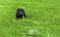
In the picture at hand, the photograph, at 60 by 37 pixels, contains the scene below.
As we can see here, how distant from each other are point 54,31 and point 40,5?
3651 mm

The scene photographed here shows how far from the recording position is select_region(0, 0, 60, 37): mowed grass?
6523 mm

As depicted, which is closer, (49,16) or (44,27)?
(44,27)

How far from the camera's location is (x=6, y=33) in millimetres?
6418

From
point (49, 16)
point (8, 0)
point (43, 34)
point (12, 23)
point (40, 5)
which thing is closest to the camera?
point (43, 34)

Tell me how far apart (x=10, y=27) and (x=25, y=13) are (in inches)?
69.2

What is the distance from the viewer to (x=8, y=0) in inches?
447

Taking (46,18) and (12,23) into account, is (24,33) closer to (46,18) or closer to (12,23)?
(12,23)

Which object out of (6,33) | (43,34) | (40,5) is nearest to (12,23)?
(6,33)

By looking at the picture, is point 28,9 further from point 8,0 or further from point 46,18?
point 8,0

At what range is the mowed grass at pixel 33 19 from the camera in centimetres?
652

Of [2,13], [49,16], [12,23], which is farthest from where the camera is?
[2,13]

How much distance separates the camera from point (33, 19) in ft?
25.7

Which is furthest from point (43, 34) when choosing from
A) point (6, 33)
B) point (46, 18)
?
point (46, 18)

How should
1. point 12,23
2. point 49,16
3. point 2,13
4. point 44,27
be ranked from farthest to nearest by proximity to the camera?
point 2,13
point 49,16
point 12,23
point 44,27
